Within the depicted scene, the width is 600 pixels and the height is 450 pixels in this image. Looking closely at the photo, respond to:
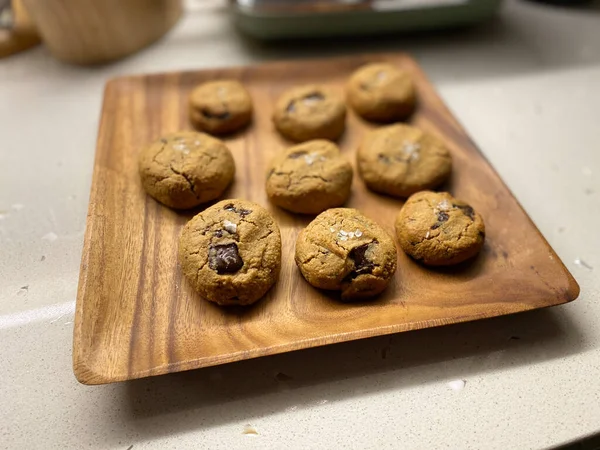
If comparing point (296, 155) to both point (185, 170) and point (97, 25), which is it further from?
point (97, 25)

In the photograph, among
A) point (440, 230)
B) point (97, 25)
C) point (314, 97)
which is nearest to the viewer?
point (440, 230)

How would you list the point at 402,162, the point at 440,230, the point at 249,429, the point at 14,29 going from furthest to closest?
the point at 14,29 → the point at 402,162 → the point at 440,230 → the point at 249,429

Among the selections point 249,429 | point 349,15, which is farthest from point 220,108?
point 249,429

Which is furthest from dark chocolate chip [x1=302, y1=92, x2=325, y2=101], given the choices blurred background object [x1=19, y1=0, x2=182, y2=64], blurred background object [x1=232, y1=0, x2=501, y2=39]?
blurred background object [x1=19, y1=0, x2=182, y2=64]

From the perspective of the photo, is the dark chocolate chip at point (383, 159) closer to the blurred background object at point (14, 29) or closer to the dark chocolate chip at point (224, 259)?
the dark chocolate chip at point (224, 259)

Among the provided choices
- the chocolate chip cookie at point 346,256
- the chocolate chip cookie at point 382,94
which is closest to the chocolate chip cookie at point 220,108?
the chocolate chip cookie at point 382,94

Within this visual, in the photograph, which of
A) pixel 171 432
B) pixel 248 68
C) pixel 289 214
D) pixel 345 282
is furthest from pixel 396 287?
pixel 248 68

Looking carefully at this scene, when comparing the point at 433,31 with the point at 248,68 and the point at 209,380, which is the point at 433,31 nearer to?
the point at 248,68
